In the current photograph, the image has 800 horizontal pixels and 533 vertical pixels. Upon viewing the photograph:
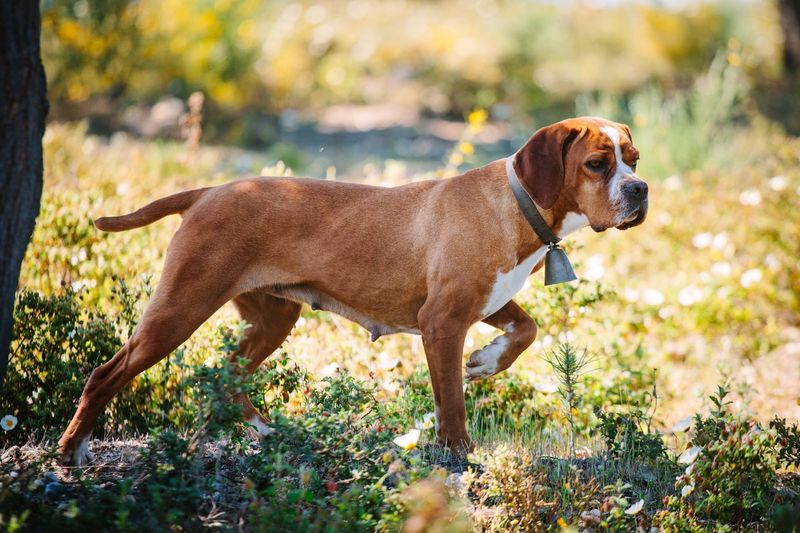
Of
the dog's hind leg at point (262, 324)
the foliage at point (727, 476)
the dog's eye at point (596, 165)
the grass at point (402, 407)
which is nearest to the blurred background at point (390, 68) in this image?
the grass at point (402, 407)

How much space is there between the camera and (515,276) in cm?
428

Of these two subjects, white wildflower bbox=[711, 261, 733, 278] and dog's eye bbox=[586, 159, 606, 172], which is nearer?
dog's eye bbox=[586, 159, 606, 172]

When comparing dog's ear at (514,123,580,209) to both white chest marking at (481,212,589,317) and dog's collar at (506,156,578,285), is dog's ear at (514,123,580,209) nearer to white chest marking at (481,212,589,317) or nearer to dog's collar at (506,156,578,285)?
dog's collar at (506,156,578,285)

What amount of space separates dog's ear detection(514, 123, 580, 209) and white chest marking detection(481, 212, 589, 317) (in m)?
0.21

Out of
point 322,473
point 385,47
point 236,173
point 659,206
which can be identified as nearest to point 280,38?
point 385,47

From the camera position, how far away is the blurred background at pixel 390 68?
11.7 metres

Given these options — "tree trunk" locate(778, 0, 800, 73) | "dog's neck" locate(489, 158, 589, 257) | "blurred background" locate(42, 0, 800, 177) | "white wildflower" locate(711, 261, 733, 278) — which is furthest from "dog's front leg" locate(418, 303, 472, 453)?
"tree trunk" locate(778, 0, 800, 73)

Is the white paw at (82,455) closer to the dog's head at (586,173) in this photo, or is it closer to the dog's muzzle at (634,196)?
the dog's head at (586,173)

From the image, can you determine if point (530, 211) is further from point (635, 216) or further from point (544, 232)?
point (635, 216)

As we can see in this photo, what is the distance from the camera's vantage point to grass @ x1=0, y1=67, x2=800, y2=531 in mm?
3373

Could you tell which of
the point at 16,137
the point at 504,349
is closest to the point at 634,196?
the point at 504,349

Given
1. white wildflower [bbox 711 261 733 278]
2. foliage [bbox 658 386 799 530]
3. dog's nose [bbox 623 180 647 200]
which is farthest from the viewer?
white wildflower [bbox 711 261 733 278]

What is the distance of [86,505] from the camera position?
315 centimetres

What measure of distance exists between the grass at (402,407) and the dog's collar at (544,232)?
1.75ft
